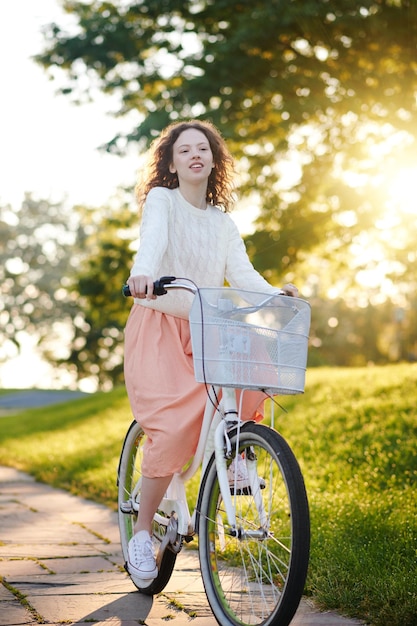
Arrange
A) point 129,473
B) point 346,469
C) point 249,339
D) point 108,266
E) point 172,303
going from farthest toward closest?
point 108,266, point 346,469, point 129,473, point 172,303, point 249,339

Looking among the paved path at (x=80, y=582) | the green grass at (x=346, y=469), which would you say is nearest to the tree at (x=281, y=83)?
the green grass at (x=346, y=469)

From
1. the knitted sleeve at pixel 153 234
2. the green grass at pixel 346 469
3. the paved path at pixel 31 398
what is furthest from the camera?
the paved path at pixel 31 398

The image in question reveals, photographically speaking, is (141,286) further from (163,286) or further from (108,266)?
(108,266)

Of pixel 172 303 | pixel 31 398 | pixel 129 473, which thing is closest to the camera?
pixel 172 303


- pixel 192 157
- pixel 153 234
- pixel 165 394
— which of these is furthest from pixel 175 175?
pixel 165 394

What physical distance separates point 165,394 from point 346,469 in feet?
11.5

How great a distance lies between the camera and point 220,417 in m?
3.50

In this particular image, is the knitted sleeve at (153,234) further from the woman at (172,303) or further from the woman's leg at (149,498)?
the woman's leg at (149,498)

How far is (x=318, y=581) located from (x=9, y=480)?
519 centimetres

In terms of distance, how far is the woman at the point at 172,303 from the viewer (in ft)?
11.9

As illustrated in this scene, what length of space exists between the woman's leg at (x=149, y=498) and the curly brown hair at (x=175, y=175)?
1.24m

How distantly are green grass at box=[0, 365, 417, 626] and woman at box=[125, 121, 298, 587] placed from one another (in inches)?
32.4

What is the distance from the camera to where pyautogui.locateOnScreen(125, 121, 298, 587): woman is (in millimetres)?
3621

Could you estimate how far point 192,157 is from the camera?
383cm
